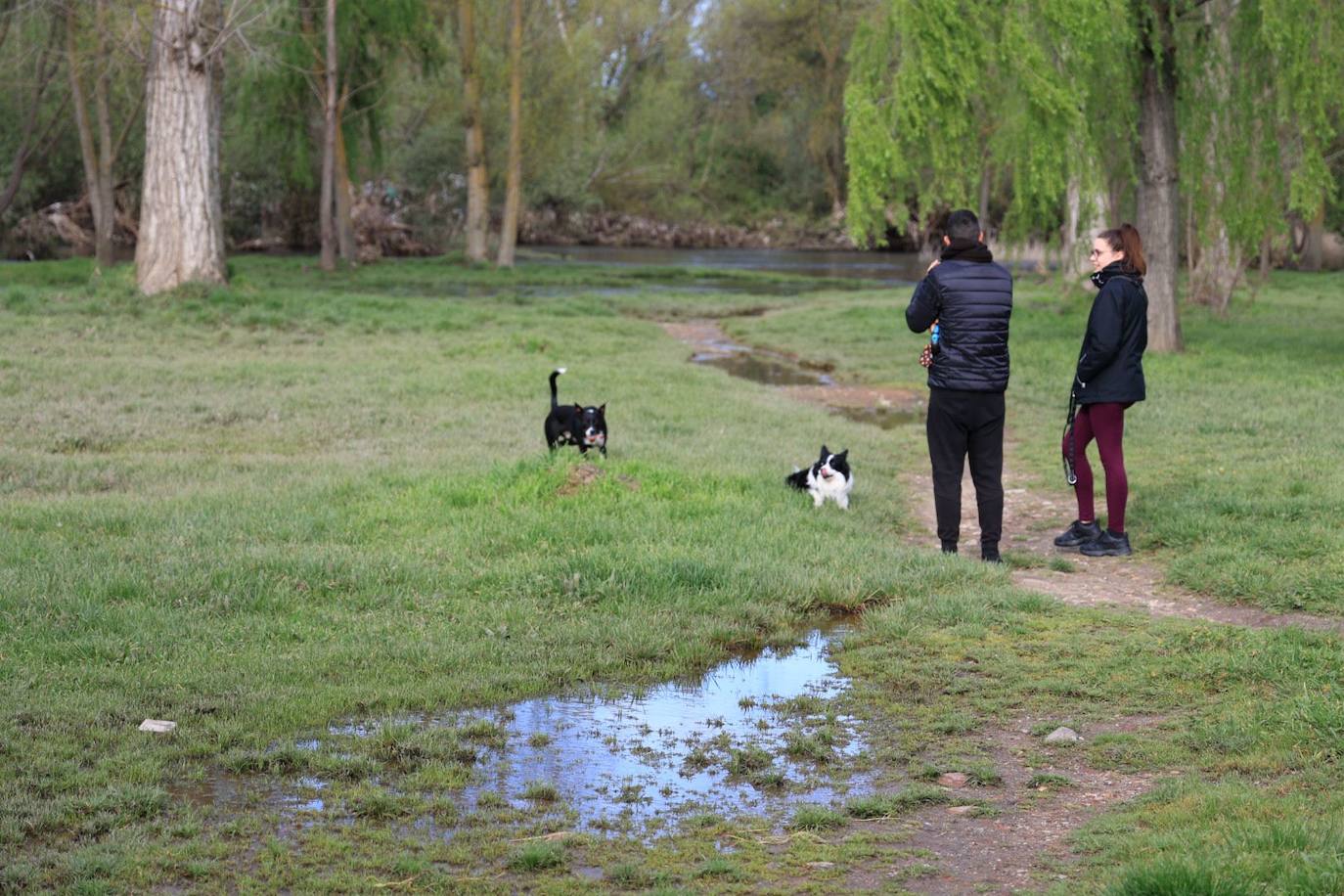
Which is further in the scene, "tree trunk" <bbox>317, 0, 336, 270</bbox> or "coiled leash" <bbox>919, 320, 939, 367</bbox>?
"tree trunk" <bbox>317, 0, 336, 270</bbox>

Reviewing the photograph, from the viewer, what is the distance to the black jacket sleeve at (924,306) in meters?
8.72

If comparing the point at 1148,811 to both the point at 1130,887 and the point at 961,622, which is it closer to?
the point at 1130,887

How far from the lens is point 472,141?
3981cm

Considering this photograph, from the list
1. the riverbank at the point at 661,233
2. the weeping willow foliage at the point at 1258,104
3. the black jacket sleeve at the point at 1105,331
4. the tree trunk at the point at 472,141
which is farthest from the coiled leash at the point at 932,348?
the riverbank at the point at 661,233

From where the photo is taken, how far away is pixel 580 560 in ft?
27.4

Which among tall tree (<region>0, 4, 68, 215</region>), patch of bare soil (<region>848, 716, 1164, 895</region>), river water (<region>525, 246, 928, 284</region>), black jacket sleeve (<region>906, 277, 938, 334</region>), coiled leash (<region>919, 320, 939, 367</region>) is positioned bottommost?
patch of bare soil (<region>848, 716, 1164, 895</region>)

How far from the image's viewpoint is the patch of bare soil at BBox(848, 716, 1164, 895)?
179 inches

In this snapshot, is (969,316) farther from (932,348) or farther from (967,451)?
A: (967,451)

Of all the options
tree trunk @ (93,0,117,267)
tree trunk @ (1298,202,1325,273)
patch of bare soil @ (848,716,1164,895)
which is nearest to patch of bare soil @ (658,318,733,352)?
tree trunk @ (93,0,117,267)

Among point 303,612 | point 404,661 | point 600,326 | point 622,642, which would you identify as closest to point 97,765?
point 404,661

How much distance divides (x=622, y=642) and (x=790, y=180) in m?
68.8

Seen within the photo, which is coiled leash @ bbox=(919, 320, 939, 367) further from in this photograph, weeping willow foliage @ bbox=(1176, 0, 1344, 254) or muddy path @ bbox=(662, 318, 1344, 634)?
weeping willow foliage @ bbox=(1176, 0, 1344, 254)

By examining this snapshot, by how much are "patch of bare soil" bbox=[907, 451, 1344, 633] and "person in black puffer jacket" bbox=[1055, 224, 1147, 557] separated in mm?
406

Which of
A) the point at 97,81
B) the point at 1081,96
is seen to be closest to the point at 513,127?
the point at 97,81
